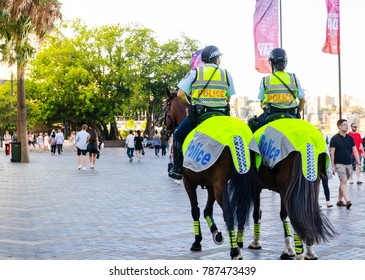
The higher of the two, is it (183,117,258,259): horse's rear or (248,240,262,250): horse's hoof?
(183,117,258,259): horse's rear

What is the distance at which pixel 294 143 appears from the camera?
22.3 ft

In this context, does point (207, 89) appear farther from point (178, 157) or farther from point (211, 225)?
point (211, 225)

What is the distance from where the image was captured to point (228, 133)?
670 cm

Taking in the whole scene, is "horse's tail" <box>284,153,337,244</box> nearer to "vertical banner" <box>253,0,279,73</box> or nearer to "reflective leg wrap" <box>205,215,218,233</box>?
"reflective leg wrap" <box>205,215,218,233</box>

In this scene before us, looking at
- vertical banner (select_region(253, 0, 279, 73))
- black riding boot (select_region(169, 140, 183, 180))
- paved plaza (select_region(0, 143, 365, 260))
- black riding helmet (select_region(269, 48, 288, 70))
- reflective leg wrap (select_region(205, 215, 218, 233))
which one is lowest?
paved plaza (select_region(0, 143, 365, 260))

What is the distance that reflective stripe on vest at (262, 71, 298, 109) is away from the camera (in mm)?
7391

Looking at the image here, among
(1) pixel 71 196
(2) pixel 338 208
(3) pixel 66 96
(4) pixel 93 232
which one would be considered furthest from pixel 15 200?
Answer: (3) pixel 66 96

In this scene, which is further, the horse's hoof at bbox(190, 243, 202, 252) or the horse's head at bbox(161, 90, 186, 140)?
the horse's head at bbox(161, 90, 186, 140)

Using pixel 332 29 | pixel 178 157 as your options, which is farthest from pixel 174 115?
pixel 332 29

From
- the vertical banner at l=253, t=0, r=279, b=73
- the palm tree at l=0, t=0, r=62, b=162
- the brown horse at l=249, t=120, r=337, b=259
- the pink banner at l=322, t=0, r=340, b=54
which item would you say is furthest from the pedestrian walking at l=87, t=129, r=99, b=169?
the brown horse at l=249, t=120, r=337, b=259

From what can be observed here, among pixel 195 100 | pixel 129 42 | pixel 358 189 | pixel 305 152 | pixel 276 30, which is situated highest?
pixel 129 42

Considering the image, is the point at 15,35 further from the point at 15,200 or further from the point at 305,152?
the point at 305,152

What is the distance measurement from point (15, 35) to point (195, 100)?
2166 cm

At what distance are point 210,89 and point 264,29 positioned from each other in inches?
629
